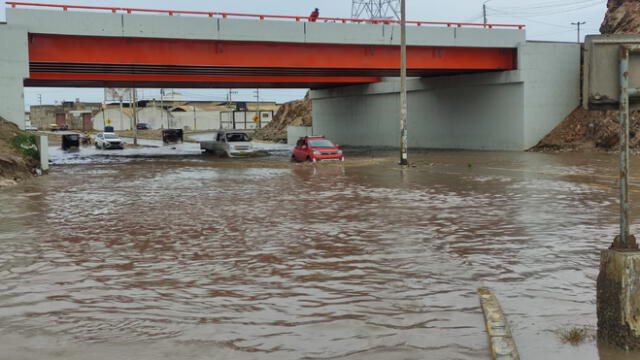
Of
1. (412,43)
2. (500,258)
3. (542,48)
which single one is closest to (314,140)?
(412,43)

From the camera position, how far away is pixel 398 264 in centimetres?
888

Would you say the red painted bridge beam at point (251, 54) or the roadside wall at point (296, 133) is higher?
the red painted bridge beam at point (251, 54)

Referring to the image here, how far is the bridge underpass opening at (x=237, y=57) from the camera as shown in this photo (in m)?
32.2

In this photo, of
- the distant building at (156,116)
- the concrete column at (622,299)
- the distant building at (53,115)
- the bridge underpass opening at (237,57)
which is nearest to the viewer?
the concrete column at (622,299)

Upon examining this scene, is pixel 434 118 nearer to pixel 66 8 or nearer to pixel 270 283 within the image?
pixel 66 8

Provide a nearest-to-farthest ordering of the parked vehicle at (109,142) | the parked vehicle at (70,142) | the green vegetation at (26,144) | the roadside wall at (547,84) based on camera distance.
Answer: the green vegetation at (26,144)
the roadside wall at (547,84)
the parked vehicle at (109,142)
the parked vehicle at (70,142)

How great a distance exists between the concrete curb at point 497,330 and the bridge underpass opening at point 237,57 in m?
29.5

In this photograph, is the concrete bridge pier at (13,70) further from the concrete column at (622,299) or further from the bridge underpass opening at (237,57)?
the concrete column at (622,299)

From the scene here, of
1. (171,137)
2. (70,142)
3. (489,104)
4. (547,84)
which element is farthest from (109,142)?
(547,84)

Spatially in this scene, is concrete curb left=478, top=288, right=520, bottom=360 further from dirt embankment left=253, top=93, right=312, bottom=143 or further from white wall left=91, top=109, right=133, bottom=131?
white wall left=91, top=109, right=133, bottom=131

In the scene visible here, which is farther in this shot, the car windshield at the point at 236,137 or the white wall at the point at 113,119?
the white wall at the point at 113,119

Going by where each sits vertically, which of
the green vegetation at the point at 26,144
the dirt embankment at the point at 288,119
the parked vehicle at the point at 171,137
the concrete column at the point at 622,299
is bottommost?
the concrete column at the point at 622,299

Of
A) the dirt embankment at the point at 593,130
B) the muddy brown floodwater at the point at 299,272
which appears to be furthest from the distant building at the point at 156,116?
the muddy brown floodwater at the point at 299,272

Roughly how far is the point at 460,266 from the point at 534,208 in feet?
20.9
